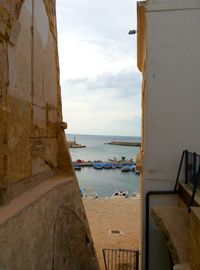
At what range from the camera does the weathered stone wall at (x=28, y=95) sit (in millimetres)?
4762

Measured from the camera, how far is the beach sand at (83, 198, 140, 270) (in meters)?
14.3

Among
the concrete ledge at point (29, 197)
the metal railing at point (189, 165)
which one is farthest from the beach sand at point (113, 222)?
the metal railing at point (189, 165)

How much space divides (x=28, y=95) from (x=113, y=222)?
13.9 meters

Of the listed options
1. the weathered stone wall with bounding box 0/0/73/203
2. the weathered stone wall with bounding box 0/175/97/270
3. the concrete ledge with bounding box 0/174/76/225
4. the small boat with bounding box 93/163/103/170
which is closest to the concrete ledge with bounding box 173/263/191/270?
the weathered stone wall with bounding box 0/175/97/270

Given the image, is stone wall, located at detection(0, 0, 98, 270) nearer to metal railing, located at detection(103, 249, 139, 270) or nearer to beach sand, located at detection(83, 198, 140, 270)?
metal railing, located at detection(103, 249, 139, 270)

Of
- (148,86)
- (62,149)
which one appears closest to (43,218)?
(62,149)

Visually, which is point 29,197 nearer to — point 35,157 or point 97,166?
point 35,157

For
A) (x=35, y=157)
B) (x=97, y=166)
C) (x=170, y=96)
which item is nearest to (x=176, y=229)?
(x=35, y=157)

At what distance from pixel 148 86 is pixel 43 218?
3950 mm

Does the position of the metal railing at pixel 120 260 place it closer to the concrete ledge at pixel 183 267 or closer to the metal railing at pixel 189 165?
the metal railing at pixel 189 165

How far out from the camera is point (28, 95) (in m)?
5.82

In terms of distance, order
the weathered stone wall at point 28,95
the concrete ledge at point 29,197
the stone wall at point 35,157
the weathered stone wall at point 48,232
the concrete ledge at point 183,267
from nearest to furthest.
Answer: the concrete ledge at point 183,267, the weathered stone wall at point 48,232, the concrete ledge at point 29,197, the stone wall at point 35,157, the weathered stone wall at point 28,95

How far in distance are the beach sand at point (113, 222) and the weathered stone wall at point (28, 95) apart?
5661 mm

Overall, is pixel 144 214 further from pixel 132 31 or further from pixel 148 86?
pixel 132 31
